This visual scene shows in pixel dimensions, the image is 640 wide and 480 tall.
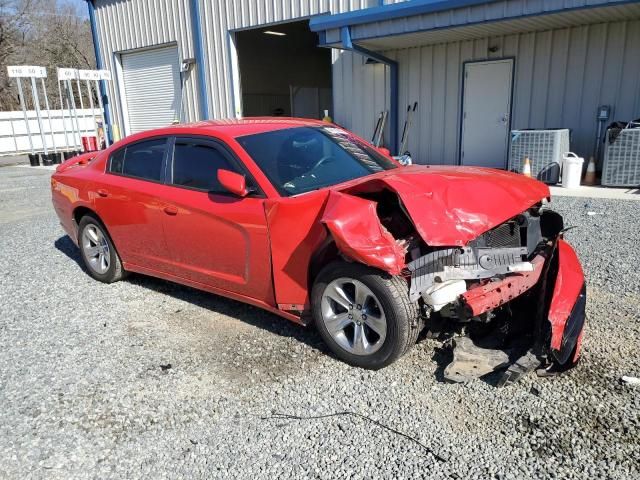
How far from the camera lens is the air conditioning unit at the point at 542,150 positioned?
31.1 ft

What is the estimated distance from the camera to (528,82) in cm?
1055

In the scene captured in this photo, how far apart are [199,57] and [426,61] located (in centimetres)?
708

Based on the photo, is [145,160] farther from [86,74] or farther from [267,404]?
[86,74]

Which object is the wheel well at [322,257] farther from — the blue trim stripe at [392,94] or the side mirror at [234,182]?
the blue trim stripe at [392,94]

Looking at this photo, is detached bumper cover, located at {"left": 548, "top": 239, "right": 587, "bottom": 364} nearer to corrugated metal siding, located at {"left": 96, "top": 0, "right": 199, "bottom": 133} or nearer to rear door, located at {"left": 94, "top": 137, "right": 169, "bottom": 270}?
rear door, located at {"left": 94, "top": 137, "right": 169, "bottom": 270}

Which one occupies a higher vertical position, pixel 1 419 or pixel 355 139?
pixel 355 139

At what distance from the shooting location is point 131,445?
2709 millimetres

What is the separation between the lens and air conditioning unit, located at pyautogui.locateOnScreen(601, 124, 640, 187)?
8688mm

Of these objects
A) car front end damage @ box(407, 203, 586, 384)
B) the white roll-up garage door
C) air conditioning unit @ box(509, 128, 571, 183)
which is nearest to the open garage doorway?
the white roll-up garage door

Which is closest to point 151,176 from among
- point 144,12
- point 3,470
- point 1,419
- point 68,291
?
point 68,291

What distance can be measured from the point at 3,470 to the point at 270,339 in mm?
1793

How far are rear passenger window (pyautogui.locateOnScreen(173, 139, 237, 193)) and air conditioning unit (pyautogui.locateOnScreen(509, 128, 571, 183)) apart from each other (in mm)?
7443

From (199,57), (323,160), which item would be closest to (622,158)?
(323,160)

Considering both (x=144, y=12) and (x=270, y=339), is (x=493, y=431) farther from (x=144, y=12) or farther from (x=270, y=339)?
(x=144, y=12)
